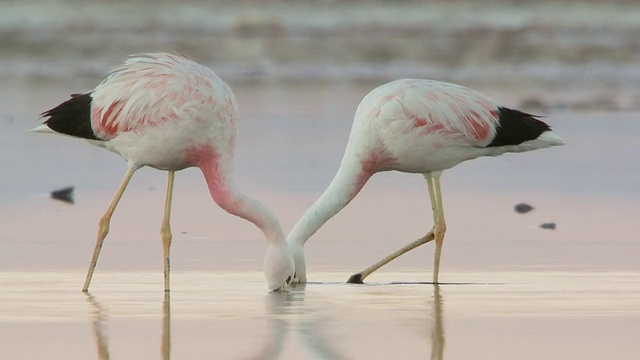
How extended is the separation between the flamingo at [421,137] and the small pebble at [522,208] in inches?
47.3

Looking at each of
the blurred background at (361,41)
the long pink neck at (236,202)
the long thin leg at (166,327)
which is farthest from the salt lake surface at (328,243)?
the long pink neck at (236,202)

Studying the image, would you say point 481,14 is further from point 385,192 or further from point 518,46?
point 385,192

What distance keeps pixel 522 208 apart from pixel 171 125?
3.73 m

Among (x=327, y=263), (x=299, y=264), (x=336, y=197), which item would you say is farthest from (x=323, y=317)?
(x=336, y=197)

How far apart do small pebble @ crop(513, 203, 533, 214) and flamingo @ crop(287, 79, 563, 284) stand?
1.20m

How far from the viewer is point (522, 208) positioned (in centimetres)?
1222

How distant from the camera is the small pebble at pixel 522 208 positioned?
12133mm

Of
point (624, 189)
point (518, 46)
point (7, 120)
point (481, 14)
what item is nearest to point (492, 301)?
point (624, 189)

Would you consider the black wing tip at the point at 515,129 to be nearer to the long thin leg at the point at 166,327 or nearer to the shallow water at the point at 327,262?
the shallow water at the point at 327,262

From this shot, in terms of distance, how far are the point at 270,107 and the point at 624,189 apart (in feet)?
23.5

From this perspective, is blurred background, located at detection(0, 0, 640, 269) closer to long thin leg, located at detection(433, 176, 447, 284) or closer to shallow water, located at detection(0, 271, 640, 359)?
long thin leg, located at detection(433, 176, 447, 284)

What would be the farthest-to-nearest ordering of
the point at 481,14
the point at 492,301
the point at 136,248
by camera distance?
1. the point at 481,14
2. the point at 136,248
3. the point at 492,301

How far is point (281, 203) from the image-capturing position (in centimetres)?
1235

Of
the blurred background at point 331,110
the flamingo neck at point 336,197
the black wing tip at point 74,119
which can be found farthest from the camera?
the blurred background at point 331,110
